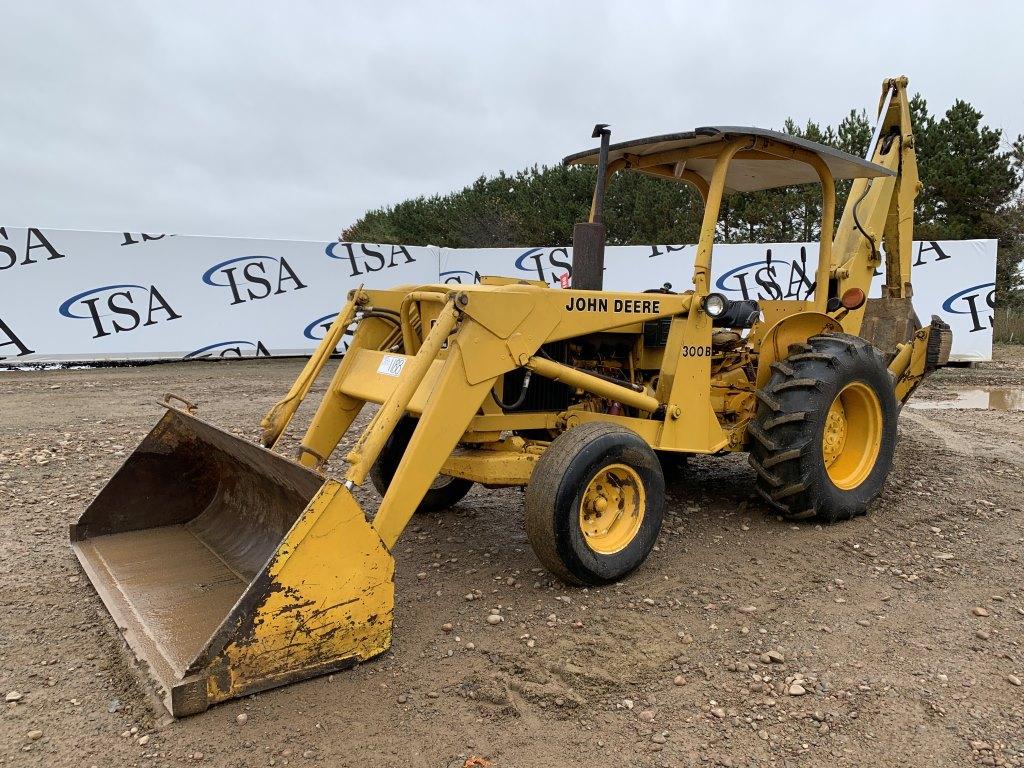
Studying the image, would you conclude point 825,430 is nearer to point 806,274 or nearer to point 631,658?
point 631,658

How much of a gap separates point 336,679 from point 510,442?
1.67 metres

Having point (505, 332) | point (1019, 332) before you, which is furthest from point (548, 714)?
point (1019, 332)

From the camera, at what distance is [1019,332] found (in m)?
21.2

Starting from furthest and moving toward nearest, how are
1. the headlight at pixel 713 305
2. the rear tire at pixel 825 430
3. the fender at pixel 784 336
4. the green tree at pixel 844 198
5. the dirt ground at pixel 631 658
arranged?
the green tree at pixel 844 198 → the fender at pixel 784 336 → the rear tire at pixel 825 430 → the headlight at pixel 713 305 → the dirt ground at pixel 631 658

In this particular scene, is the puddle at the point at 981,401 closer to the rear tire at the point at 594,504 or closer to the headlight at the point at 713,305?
the headlight at the point at 713,305

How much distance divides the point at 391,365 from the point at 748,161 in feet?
9.30

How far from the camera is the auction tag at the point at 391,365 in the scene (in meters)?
4.25

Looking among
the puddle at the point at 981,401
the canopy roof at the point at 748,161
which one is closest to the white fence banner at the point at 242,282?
the puddle at the point at 981,401

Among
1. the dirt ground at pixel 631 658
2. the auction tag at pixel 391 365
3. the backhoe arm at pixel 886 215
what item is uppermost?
the backhoe arm at pixel 886 215

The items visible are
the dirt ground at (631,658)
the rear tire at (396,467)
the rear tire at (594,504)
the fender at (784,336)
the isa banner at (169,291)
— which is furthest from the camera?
the isa banner at (169,291)

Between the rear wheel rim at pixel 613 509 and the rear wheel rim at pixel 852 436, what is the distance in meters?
1.82

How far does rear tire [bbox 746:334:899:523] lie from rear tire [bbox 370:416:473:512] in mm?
1928

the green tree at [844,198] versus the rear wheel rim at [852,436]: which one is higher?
the green tree at [844,198]

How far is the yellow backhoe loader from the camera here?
10.0ft
